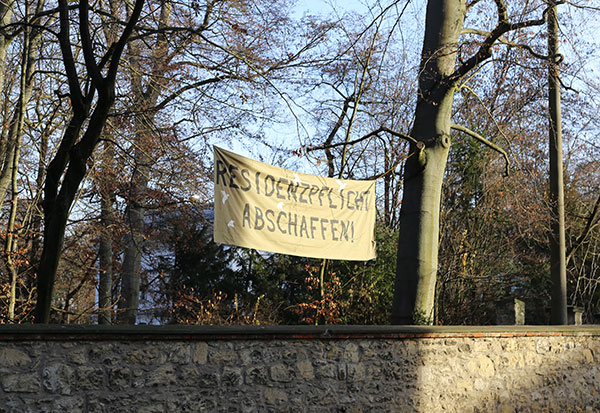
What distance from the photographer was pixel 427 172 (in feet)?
33.4

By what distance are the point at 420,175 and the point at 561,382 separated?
366 centimetres

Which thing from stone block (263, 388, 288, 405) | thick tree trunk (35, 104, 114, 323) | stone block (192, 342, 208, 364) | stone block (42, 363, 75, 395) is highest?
thick tree trunk (35, 104, 114, 323)

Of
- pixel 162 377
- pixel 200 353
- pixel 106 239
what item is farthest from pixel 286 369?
pixel 106 239

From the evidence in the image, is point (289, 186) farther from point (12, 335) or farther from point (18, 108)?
point (18, 108)

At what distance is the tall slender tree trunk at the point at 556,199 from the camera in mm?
11531

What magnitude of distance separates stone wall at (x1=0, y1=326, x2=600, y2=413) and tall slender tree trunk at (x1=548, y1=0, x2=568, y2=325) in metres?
2.16

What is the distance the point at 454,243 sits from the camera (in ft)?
49.5

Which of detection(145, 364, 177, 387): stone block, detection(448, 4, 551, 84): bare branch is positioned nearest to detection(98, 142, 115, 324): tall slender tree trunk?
detection(448, 4, 551, 84): bare branch

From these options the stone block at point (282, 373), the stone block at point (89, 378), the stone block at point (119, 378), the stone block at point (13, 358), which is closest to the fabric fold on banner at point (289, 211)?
the stone block at point (282, 373)

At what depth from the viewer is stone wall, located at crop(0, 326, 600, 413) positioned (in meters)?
5.50

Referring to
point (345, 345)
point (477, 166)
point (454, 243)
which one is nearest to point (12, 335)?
point (345, 345)

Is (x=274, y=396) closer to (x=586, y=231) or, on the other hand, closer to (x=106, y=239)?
(x=106, y=239)

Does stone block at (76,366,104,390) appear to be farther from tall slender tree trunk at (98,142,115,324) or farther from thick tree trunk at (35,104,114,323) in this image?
tall slender tree trunk at (98,142,115,324)

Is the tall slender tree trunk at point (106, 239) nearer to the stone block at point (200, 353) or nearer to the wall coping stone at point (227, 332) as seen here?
the wall coping stone at point (227, 332)
